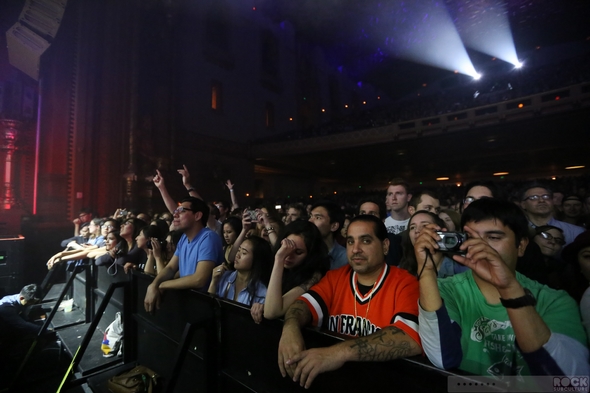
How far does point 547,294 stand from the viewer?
1.42 meters

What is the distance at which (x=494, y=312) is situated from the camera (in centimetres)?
149

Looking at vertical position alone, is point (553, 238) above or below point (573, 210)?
below

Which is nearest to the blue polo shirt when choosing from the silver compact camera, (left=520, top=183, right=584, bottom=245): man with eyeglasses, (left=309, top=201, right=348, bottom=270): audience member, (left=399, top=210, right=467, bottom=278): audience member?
(left=309, top=201, right=348, bottom=270): audience member

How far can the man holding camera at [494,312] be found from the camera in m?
1.20

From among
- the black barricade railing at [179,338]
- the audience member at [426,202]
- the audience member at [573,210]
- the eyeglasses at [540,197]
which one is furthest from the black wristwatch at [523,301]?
the audience member at [573,210]

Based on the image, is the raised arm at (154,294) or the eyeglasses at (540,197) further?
the eyeglasses at (540,197)

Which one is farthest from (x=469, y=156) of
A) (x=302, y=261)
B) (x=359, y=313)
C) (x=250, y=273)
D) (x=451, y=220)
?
(x=359, y=313)

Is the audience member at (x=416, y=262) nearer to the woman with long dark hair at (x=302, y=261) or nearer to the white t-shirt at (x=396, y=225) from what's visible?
the woman with long dark hair at (x=302, y=261)

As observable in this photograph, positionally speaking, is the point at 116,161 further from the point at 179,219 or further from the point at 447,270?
the point at 447,270

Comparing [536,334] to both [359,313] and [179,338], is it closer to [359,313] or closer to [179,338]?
[359,313]

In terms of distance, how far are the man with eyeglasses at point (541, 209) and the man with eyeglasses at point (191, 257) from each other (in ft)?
12.3

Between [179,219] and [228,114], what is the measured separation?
49.5 feet

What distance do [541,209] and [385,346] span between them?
129 inches

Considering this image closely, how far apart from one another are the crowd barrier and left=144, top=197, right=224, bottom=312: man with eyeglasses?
0.39 feet
